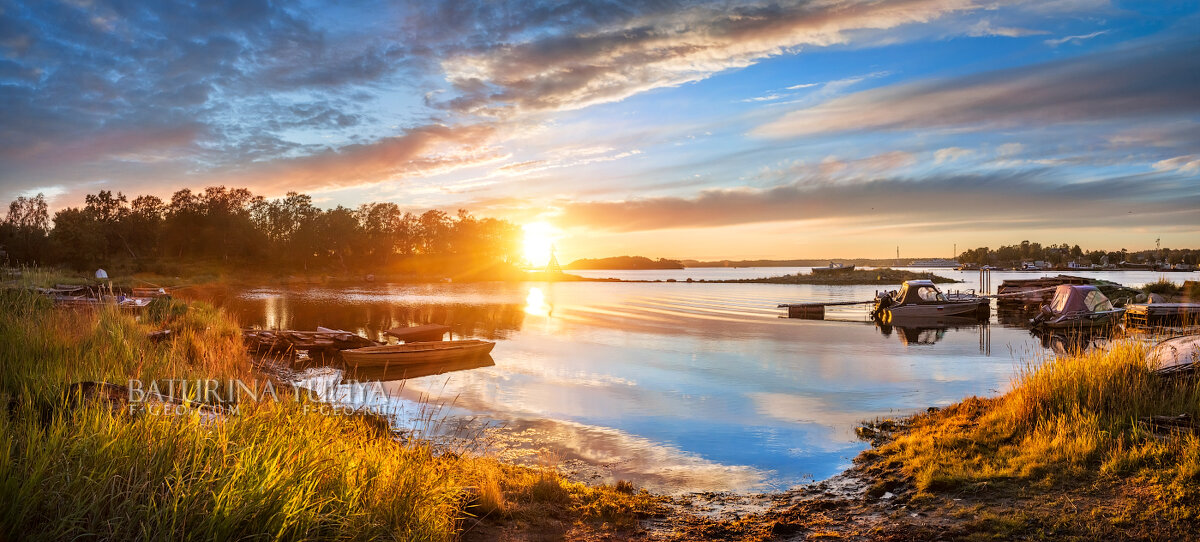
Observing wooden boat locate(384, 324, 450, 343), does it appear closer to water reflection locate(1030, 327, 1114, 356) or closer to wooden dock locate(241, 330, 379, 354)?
wooden dock locate(241, 330, 379, 354)

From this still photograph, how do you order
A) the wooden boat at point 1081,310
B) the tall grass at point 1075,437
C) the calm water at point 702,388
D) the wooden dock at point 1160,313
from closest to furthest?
the tall grass at point 1075,437 → the calm water at point 702,388 → the wooden dock at point 1160,313 → the wooden boat at point 1081,310

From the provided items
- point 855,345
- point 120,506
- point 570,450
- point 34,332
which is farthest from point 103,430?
point 855,345

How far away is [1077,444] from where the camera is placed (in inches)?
335

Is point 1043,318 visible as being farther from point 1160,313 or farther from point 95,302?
point 95,302

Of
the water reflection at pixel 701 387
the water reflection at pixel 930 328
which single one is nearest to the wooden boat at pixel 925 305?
the water reflection at pixel 930 328

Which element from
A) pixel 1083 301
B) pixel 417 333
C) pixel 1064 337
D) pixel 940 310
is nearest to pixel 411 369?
pixel 417 333

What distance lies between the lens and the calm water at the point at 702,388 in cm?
1242

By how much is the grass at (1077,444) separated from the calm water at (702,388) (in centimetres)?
206

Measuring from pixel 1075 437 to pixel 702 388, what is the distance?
1222 centimetres

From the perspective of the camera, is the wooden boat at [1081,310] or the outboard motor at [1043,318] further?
the outboard motor at [1043,318]

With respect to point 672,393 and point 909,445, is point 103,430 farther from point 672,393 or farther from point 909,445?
point 672,393

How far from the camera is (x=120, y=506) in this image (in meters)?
4.43

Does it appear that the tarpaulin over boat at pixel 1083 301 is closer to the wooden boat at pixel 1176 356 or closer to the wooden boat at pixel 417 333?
the wooden boat at pixel 1176 356

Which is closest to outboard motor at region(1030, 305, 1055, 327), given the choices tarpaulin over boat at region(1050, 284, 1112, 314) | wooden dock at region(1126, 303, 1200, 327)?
tarpaulin over boat at region(1050, 284, 1112, 314)
